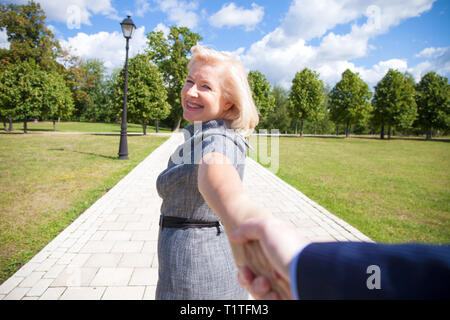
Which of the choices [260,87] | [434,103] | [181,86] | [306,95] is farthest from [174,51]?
[434,103]

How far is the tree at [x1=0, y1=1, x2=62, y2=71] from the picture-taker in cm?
3844

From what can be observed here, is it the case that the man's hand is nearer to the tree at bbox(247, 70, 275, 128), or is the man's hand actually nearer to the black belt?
the black belt

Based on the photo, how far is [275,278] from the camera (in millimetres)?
594

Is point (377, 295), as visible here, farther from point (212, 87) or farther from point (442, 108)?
point (442, 108)

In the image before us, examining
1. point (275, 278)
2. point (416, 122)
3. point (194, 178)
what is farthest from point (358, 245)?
point (416, 122)

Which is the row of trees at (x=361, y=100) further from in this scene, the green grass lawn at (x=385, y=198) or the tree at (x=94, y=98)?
the tree at (x=94, y=98)

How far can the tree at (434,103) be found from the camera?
39.8m

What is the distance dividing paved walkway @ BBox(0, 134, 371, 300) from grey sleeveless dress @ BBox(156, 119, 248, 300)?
6.32 ft

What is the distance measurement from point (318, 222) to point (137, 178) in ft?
20.2

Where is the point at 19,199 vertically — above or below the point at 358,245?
below

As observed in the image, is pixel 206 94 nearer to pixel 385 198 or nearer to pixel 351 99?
pixel 385 198

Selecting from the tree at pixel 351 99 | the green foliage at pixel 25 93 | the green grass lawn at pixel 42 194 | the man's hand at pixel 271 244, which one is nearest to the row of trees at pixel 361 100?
the tree at pixel 351 99

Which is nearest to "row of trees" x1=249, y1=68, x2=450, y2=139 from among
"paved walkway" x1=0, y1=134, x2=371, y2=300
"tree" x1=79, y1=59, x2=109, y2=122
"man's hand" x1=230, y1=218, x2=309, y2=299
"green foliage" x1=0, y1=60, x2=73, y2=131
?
"green foliage" x1=0, y1=60, x2=73, y2=131

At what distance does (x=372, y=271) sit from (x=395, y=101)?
154 ft
